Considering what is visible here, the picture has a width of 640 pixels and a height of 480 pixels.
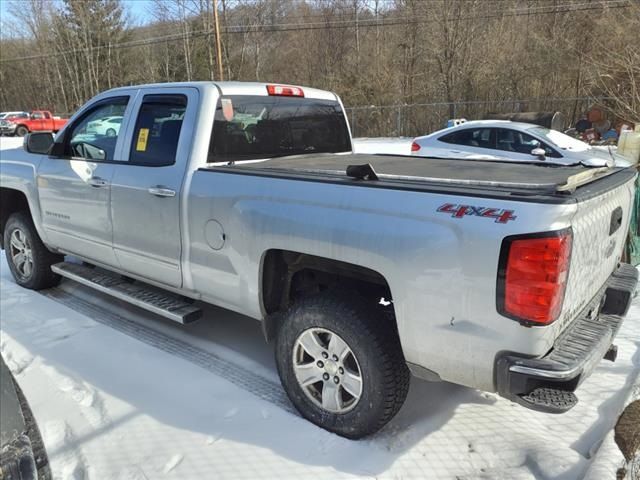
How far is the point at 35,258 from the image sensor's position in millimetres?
5203

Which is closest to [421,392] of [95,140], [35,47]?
[95,140]

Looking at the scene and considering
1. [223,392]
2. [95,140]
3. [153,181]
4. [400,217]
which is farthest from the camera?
[95,140]

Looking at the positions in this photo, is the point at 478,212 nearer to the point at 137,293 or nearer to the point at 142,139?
the point at 142,139

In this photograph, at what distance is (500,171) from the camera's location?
330 cm

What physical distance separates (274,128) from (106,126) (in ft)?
4.87

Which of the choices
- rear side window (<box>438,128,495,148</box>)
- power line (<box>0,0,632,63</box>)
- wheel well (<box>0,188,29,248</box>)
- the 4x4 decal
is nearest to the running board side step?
wheel well (<box>0,188,29,248</box>)

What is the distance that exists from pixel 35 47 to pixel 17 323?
177 feet

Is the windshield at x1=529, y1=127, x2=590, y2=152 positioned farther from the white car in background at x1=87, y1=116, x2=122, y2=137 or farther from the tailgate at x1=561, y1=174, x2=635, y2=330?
the white car in background at x1=87, y1=116, x2=122, y2=137

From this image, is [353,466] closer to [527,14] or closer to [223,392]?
[223,392]

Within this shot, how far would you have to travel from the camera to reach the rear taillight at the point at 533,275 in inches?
83.0

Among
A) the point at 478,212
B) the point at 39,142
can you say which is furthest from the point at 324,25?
the point at 478,212

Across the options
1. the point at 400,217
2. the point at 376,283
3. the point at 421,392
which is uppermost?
the point at 400,217

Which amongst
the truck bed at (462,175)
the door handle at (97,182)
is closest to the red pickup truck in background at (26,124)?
the door handle at (97,182)

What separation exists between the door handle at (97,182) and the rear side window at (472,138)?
26.6 ft
